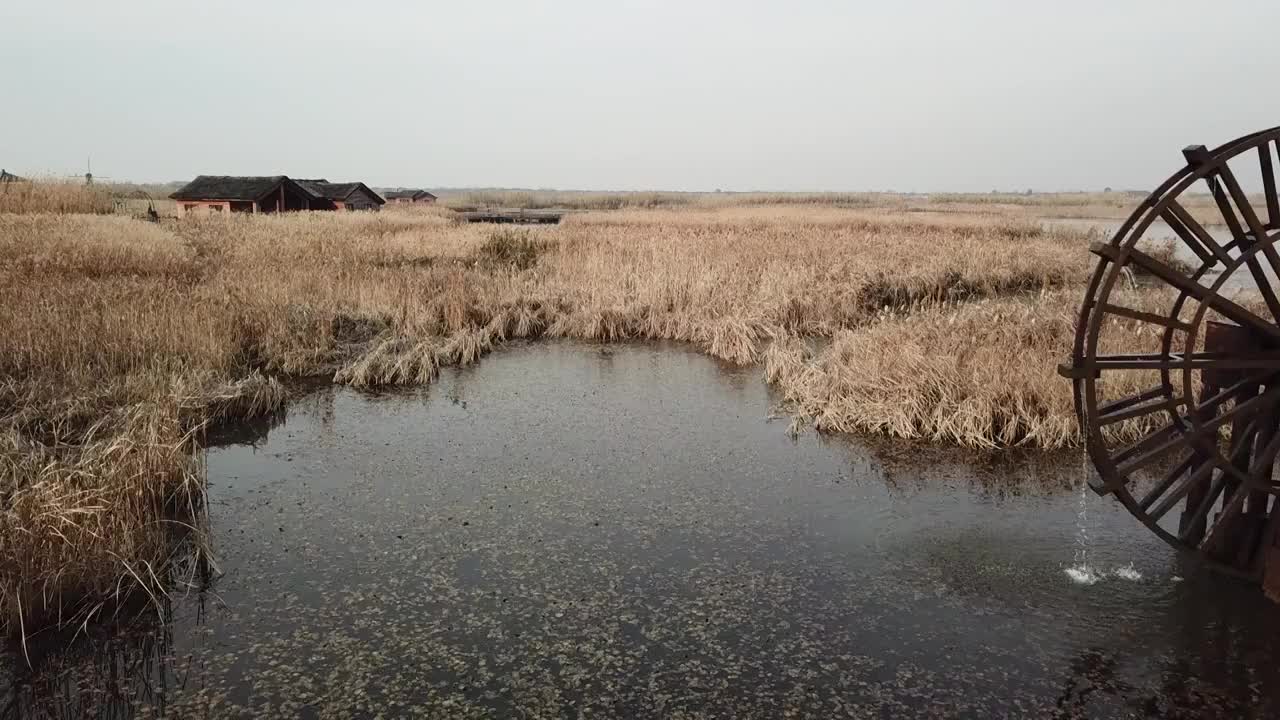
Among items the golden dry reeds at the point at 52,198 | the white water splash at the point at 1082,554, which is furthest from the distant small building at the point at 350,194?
the white water splash at the point at 1082,554

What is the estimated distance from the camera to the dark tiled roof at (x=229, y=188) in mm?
33781

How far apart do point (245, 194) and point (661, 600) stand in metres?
34.8

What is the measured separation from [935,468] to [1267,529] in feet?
8.47

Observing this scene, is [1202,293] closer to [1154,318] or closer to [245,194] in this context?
[1154,318]

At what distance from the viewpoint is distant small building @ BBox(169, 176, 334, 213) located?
33.5m

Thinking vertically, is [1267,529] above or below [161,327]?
below

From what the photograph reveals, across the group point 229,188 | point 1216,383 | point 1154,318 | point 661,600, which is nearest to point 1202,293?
point 1154,318

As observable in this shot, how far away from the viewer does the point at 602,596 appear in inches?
184

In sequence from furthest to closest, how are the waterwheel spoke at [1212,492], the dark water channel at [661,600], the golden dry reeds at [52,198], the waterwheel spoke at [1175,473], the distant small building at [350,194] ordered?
the distant small building at [350,194], the golden dry reeds at [52,198], the waterwheel spoke at [1175,473], the waterwheel spoke at [1212,492], the dark water channel at [661,600]

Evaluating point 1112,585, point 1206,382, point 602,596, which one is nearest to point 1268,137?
point 1206,382

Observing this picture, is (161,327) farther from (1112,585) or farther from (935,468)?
(1112,585)

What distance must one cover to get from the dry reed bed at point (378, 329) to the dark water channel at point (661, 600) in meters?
0.64

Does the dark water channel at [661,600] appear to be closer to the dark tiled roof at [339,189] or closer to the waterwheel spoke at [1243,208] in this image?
the waterwheel spoke at [1243,208]

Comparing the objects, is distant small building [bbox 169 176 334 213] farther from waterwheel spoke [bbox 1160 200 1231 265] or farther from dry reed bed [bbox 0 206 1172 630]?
waterwheel spoke [bbox 1160 200 1231 265]
